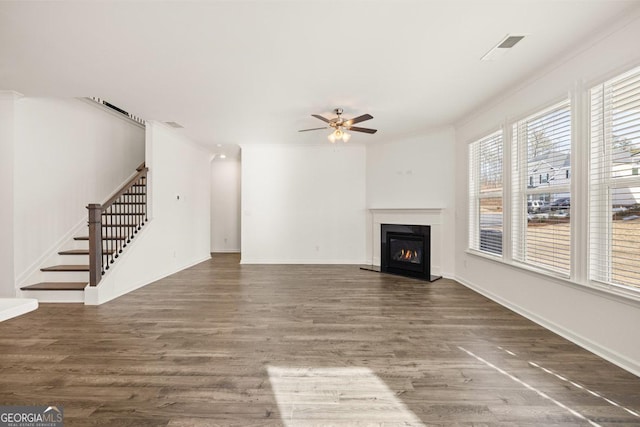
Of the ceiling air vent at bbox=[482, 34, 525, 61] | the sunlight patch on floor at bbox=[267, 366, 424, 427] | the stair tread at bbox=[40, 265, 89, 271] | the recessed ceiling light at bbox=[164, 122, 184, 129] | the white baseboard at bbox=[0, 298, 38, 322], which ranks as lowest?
the sunlight patch on floor at bbox=[267, 366, 424, 427]

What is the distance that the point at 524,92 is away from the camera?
3.32 meters

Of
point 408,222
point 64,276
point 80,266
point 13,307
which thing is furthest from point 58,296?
point 408,222

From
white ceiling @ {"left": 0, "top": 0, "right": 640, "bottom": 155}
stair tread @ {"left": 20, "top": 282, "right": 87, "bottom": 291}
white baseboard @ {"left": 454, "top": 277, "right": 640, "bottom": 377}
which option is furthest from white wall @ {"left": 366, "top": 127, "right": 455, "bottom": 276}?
stair tread @ {"left": 20, "top": 282, "right": 87, "bottom": 291}

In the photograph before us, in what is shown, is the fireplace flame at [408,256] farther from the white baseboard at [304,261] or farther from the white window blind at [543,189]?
the white window blind at [543,189]

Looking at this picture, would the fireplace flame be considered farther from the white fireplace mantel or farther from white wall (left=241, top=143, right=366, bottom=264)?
white wall (left=241, top=143, right=366, bottom=264)

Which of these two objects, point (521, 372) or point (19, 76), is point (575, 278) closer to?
point (521, 372)

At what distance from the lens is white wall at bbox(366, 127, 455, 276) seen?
5.20 metres

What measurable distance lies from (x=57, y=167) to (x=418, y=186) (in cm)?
626

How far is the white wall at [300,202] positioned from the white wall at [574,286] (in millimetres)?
3034

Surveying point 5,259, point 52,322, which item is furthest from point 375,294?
point 5,259

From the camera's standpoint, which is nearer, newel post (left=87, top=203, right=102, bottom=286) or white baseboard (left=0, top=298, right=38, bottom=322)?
white baseboard (left=0, top=298, right=38, bottom=322)

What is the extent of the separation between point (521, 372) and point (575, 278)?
1.17m

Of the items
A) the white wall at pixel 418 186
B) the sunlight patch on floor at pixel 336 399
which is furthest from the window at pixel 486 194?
the sunlight patch on floor at pixel 336 399

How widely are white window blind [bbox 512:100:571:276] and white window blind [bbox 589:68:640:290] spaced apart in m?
0.27
